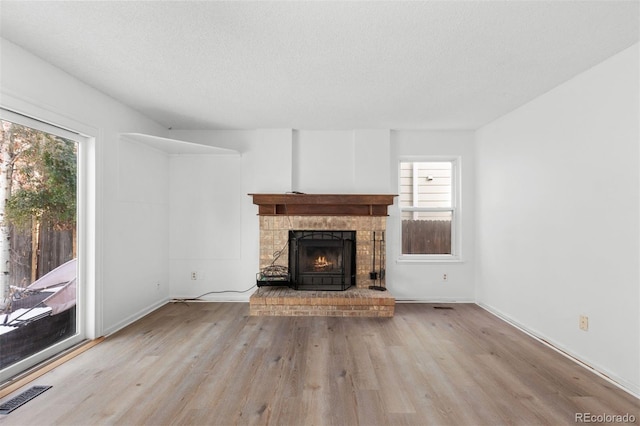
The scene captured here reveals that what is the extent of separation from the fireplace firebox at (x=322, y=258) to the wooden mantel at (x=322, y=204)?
296 millimetres

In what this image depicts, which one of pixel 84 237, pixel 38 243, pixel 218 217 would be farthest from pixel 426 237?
pixel 38 243

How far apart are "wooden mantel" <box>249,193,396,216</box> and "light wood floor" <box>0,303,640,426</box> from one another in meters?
1.47

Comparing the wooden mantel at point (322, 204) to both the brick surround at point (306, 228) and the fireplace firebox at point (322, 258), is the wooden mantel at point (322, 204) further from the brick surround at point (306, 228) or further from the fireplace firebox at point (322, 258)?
the fireplace firebox at point (322, 258)

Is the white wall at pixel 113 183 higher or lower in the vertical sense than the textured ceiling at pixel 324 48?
lower

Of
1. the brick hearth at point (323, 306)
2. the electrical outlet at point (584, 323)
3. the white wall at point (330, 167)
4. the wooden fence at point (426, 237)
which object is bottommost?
the brick hearth at point (323, 306)

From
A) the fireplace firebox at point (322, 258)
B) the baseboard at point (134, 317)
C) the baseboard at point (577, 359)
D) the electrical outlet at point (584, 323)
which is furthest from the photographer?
the fireplace firebox at point (322, 258)

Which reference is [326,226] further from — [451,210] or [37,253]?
[37,253]

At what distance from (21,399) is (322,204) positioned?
314 centimetres

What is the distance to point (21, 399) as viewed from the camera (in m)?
1.90

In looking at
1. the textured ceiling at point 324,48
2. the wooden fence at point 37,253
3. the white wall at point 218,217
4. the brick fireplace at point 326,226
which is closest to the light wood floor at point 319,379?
the wooden fence at point 37,253

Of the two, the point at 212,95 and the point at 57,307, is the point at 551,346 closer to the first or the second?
the point at 212,95

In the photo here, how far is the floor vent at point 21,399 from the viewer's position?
1.81 meters

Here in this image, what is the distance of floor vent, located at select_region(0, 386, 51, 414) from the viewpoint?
1807mm

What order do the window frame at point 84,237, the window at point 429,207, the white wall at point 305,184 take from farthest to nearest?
the window at point 429,207
the white wall at point 305,184
the window frame at point 84,237
